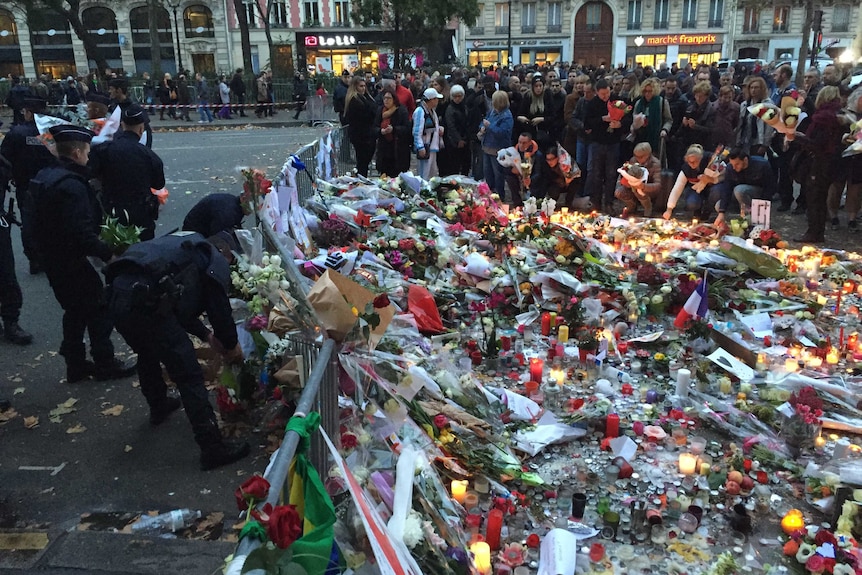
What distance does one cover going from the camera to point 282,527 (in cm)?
193

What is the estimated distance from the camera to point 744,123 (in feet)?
33.6

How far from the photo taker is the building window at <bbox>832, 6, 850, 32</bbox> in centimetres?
5328

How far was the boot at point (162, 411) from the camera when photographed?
193 inches

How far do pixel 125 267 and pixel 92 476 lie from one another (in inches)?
54.7

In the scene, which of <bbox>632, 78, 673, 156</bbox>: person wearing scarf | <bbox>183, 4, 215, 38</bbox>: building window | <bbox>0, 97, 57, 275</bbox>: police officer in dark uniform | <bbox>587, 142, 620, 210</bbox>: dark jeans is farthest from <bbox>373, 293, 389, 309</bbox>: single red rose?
<bbox>183, 4, 215, 38</bbox>: building window

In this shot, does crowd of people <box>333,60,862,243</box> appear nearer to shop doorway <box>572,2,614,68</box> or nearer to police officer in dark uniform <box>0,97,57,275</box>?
police officer in dark uniform <box>0,97,57,275</box>

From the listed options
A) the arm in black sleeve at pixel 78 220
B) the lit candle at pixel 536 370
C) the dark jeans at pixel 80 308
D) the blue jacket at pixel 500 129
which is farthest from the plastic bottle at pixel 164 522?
the blue jacket at pixel 500 129

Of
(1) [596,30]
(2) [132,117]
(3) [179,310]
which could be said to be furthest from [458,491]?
(1) [596,30]

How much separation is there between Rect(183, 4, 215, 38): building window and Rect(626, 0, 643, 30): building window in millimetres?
32790

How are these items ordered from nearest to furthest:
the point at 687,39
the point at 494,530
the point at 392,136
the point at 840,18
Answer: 1. the point at 494,530
2. the point at 392,136
3. the point at 840,18
4. the point at 687,39

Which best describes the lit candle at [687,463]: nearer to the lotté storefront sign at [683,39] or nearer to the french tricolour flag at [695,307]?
the french tricolour flag at [695,307]

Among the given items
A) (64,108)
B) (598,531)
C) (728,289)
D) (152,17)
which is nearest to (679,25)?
(152,17)

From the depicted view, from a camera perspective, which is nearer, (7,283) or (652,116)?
(7,283)

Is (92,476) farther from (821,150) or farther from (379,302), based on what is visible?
(821,150)
